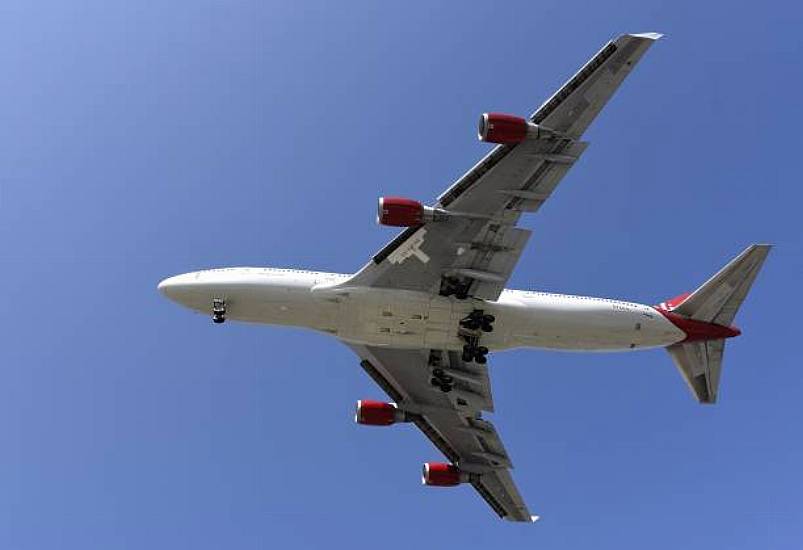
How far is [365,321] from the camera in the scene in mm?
50125

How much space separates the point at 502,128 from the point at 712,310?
18177 mm

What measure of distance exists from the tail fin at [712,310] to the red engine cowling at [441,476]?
1591 cm

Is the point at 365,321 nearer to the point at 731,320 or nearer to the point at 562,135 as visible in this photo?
the point at 562,135

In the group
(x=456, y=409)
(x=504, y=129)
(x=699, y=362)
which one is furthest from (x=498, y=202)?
(x=456, y=409)

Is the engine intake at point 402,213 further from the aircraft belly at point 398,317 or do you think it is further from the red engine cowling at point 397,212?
the aircraft belly at point 398,317

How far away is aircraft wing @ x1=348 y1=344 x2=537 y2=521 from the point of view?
5591 cm

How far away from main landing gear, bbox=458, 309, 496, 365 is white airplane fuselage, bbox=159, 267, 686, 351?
0.34m

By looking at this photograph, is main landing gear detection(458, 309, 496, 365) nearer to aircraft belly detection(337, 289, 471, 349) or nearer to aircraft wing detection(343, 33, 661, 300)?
aircraft belly detection(337, 289, 471, 349)

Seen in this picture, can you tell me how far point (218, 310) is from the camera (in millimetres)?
49312

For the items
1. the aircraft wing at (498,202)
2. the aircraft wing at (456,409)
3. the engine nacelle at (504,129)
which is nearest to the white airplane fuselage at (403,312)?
the aircraft wing at (498,202)

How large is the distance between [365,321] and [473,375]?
30.5 feet

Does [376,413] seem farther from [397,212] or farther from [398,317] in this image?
[397,212]

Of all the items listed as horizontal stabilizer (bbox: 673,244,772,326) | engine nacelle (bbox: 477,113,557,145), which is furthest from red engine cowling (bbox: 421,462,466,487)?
engine nacelle (bbox: 477,113,557,145)

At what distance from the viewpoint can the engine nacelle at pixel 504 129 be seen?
44.2 metres
